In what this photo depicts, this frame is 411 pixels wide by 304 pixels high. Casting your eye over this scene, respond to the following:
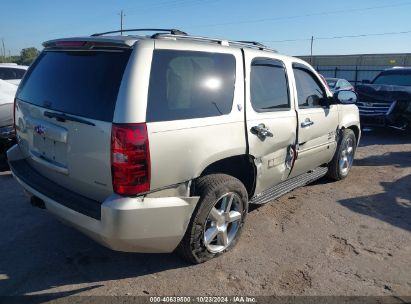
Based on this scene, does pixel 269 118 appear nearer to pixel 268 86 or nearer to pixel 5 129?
pixel 268 86

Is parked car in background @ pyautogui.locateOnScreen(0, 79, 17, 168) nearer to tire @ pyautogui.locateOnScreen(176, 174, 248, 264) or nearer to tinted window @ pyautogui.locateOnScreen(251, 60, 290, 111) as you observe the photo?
tire @ pyautogui.locateOnScreen(176, 174, 248, 264)

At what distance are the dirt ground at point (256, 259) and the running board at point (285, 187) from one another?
367 millimetres

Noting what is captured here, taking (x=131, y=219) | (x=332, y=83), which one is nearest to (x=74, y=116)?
(x=131, y=219)

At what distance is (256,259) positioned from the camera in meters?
3.67

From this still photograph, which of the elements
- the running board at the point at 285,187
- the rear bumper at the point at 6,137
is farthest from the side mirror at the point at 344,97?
the rear bumper at the point at 6,137

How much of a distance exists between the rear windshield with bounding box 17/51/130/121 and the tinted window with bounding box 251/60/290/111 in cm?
142

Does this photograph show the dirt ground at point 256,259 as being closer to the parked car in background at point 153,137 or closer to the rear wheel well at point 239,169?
the parked car in background at point 153,137

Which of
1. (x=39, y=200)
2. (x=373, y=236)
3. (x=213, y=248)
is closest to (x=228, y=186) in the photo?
(x=213, y=248)

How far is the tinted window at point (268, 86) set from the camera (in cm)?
382

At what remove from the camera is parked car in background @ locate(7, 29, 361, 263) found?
9.16ft

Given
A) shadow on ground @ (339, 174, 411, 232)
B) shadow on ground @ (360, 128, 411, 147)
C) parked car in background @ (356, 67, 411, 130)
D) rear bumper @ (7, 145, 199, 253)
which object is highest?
parked car in background @ (356, 67, 411, 130)

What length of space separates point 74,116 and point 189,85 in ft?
3.02

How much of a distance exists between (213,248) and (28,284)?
1.56 meters

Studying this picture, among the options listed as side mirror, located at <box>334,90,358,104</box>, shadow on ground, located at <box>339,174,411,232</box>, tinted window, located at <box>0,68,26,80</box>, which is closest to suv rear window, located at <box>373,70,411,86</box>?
shadow on ground, located at <box>339,174,411,232</box>
